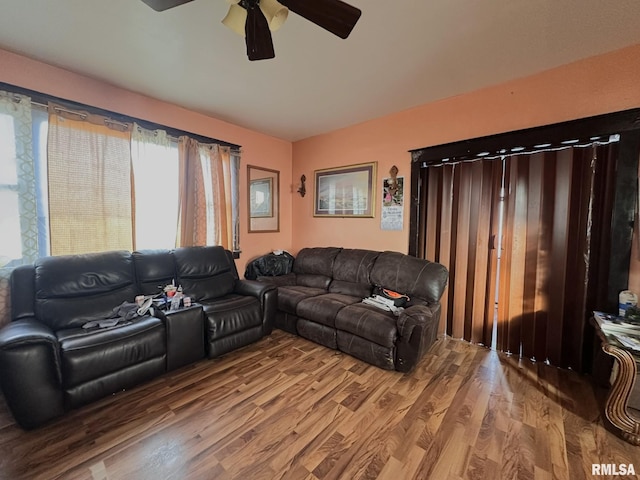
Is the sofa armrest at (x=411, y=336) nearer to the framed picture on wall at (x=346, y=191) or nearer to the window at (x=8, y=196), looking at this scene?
the framed picture on wall at (x=346, y=191)

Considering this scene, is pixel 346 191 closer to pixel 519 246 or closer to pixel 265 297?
pixel 265 297

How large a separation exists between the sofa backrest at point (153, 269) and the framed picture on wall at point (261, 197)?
135 centimetres

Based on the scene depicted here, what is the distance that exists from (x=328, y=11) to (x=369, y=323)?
2.17 metres

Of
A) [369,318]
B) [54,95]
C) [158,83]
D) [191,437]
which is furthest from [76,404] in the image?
[158,83]

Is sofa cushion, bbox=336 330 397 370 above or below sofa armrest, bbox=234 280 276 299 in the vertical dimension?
below

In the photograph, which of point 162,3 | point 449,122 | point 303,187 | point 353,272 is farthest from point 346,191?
point 162,3

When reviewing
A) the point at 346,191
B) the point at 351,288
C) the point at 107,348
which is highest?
the point at 346,191

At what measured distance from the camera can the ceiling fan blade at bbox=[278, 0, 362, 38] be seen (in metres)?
1.20

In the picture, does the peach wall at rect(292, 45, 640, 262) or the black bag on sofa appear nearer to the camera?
the peach wall at rect(292, 45, 640, 262)

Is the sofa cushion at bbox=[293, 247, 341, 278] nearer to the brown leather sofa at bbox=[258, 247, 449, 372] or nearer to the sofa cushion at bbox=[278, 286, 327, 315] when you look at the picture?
the brown leather sofa at bbox=[258, 247, 449, 372]

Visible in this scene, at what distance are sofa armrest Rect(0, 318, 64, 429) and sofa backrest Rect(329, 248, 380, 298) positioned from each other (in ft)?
7.98

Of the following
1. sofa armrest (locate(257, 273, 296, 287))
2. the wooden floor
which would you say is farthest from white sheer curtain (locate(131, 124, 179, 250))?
the wooden floor

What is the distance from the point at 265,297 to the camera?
2795mm

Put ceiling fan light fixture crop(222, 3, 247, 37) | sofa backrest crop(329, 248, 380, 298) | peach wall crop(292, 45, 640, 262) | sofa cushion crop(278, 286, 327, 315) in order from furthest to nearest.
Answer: sofa backrest crop(329, 248, 380, 298), sofa cushion crop(278, 286, 327, 315), peach wall crop(292, 45, 640, 262), ceiling fan light fixture crop(222, 3, 247, 37)
